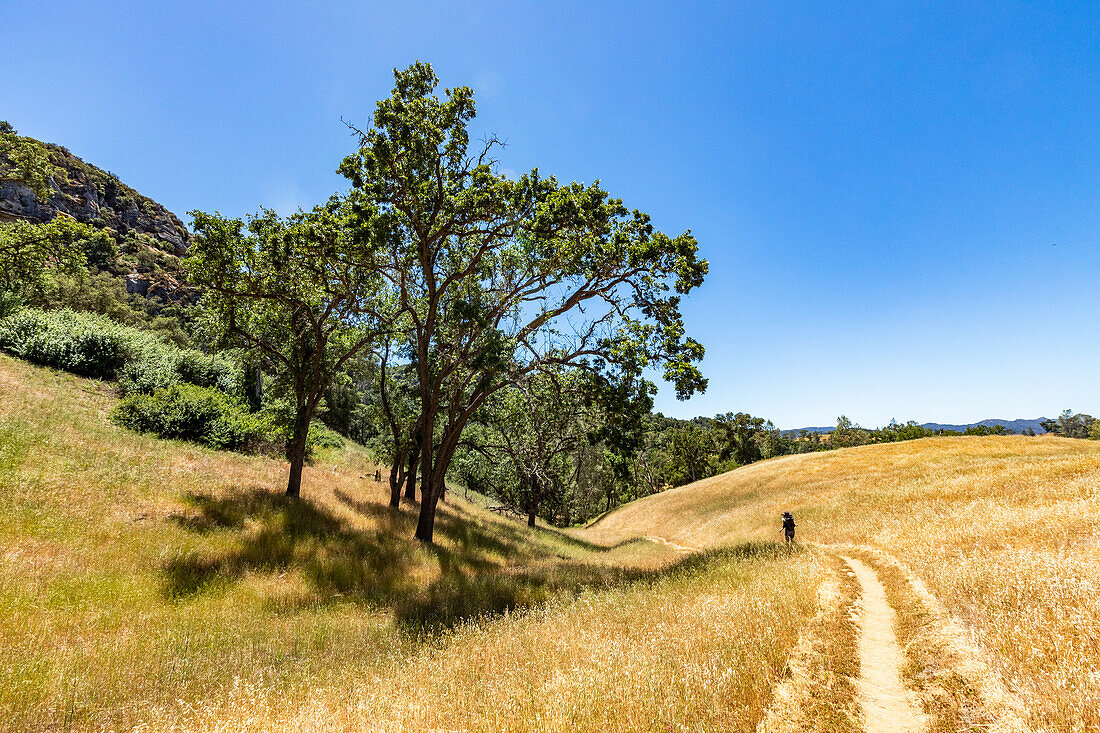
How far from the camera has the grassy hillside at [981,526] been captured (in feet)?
15.3

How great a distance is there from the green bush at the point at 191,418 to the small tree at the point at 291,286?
817cm

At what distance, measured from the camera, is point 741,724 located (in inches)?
159

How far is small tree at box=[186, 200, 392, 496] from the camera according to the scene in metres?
13.8

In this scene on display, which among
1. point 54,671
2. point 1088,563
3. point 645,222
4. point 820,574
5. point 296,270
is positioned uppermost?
point 645,222

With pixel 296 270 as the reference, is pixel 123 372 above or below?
below

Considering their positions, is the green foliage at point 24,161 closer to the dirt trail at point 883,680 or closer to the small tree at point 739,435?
the dirt trail at point 883,680

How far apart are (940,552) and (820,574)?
394cm

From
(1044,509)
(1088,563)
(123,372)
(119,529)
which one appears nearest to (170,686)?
(119,529)

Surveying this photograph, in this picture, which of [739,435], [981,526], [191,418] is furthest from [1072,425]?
[191,418]

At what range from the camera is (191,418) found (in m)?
21.8

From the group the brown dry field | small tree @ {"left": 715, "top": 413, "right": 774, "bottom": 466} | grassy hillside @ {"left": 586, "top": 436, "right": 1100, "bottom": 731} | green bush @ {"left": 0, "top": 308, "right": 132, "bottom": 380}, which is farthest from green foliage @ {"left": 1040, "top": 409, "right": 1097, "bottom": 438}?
green bush @ {"left": 0, "top": 308, "right": 132, "bottom": 380}

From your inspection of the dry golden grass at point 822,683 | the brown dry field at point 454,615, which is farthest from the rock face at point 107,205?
the dry golden grass at point 822,683

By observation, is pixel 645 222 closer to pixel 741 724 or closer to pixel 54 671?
pixel 741 724

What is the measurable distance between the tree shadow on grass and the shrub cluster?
55.0ft
